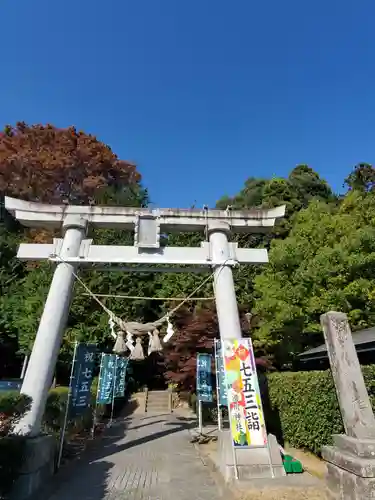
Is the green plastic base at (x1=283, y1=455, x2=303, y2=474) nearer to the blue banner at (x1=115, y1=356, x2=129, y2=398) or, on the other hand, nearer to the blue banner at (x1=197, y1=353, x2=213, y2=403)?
the blue banner at (x1=197, y1=353, x2=213, y2=403)

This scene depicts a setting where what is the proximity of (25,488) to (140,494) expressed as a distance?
81.3 inches

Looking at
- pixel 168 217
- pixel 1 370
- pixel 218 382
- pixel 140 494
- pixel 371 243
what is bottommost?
pixel 140 494

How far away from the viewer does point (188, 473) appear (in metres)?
7.35

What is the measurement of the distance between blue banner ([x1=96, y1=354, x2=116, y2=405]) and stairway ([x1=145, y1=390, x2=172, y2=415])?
679cm

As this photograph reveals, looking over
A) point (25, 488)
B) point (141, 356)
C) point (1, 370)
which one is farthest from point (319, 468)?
point (1, 370)

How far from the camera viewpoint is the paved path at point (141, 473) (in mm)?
5973

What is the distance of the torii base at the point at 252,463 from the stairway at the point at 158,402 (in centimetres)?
1397

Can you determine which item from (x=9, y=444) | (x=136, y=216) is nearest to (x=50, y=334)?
(x=9, y=444)

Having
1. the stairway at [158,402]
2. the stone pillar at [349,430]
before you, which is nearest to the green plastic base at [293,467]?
the stone pillar at [349,430]

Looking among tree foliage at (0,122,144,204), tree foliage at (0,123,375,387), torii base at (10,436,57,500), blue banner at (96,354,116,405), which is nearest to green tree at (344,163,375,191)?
tree foliage at (0,123,375,387)

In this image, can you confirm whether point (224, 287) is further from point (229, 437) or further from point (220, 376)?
point (229, 437)

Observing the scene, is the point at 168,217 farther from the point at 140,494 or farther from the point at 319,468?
the point at 319,468

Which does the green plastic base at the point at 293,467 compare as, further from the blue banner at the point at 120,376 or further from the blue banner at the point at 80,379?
the blue banner at the point at 120,376

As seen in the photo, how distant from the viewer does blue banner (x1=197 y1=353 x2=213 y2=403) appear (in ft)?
35.2
